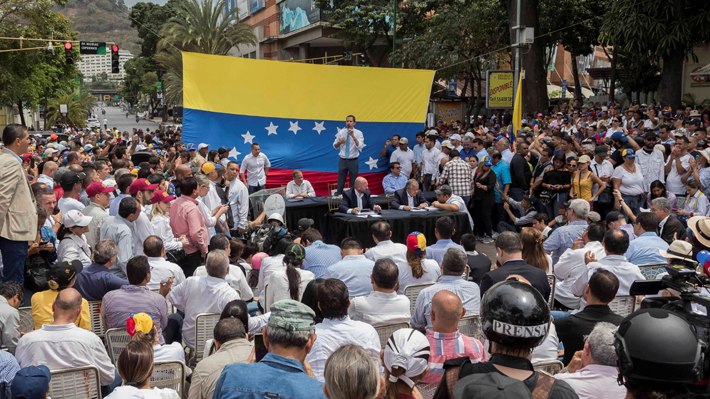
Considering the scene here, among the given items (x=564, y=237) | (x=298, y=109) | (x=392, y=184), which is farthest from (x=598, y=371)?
(x=298, y=109)

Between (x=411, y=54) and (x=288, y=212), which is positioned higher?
(x=411, y=54)

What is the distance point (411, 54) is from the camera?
103ft

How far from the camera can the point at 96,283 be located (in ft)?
17.6

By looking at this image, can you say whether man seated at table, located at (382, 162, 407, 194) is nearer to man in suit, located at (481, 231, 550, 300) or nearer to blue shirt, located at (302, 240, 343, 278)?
blue shirt, located at (302, 240, 343, 278)

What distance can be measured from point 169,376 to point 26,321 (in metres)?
1.88

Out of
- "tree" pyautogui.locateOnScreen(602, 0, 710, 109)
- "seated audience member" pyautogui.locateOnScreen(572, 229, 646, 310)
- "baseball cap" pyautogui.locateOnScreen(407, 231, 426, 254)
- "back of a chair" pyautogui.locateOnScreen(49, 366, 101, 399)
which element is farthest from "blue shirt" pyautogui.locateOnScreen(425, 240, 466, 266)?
"tree" pyautogui.locateOnScreen(602, 0, 710, 109)

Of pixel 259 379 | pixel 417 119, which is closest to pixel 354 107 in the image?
pixel 417 119

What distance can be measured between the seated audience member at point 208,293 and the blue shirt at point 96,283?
1.91 feet

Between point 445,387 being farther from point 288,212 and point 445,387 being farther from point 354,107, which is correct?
point 354,107

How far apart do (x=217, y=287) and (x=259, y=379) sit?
2.77m

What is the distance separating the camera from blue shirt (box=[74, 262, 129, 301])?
534cm

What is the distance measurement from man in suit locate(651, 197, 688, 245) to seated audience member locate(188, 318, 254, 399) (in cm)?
541

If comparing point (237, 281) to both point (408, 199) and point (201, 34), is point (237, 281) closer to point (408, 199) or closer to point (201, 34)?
point (408, 199)

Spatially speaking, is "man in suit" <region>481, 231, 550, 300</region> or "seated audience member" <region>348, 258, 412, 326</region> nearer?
"seated audience member" <region>348, 258, 412, 326</region>
